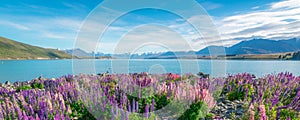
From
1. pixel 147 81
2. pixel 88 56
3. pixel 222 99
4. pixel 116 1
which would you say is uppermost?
pixel 116 1

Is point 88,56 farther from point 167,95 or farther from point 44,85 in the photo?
point 167,95

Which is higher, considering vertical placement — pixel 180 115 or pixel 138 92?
pixel 138 92

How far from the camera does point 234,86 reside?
9.27m

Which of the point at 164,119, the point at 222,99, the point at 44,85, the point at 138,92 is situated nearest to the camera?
the point at 164,119

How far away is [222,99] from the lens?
849cm

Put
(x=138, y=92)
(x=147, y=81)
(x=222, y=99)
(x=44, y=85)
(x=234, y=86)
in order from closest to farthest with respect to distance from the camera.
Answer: (x=138, y=92)
(x=147, y=81)
(x=222, y=99)
(x=234, y=86)
(x=44, y=85)

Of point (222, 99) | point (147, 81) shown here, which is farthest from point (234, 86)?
point (147, 81)

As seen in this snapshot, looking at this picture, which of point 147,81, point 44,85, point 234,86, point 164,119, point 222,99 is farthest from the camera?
point 44,85

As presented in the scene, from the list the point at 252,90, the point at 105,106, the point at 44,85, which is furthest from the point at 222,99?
the point at 44,85

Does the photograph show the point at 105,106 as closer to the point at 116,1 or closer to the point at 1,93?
the point at 116,1

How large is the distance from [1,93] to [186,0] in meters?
7.64

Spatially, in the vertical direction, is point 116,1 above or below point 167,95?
above

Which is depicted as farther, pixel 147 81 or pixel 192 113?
pixel 147 81

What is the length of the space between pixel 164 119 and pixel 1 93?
686 cm
